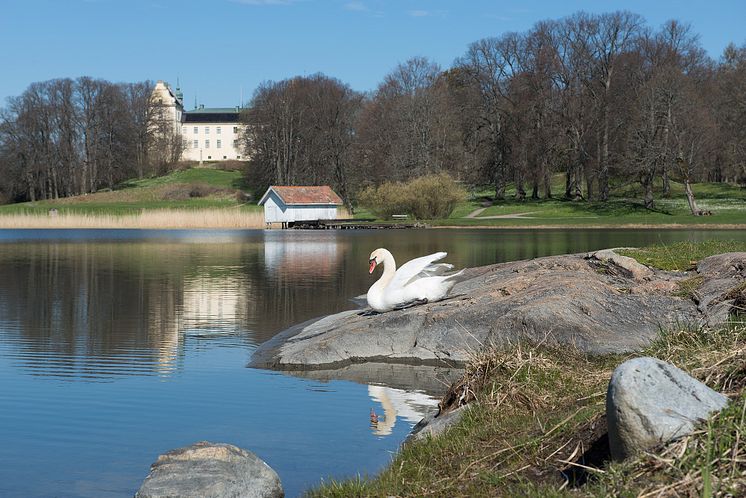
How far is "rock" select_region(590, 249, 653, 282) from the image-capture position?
16219 mm

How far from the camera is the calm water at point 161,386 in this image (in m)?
9.38

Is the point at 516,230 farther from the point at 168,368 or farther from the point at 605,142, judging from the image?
the point at 168,368

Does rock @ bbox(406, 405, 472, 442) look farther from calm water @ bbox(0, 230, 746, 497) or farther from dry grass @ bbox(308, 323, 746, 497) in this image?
calm water @ bbox(0, 230, 746, 497)

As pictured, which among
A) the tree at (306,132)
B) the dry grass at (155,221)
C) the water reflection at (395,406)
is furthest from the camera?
the tree at (306,132)

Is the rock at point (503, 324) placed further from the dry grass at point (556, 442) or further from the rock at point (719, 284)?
the dry grass at point (556, 442)

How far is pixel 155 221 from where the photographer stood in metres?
74.4

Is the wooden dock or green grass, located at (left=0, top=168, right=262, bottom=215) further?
green grass, located at (left=0, top=168, right=262, bottom=215)

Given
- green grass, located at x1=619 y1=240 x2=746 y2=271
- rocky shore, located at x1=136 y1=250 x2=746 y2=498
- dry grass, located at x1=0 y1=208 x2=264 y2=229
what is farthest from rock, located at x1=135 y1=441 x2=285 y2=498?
dry grass, located at x1=0 y1=208 x2=264 y2=229

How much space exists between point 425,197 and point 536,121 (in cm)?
1507

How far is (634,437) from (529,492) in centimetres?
75

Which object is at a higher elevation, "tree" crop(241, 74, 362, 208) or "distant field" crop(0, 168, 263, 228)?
"tree" crop(241, 74, 362, 208)

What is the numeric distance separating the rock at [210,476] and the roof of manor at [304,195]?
7500cm

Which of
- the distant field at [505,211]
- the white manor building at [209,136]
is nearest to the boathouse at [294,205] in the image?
the distant field at [505,211]

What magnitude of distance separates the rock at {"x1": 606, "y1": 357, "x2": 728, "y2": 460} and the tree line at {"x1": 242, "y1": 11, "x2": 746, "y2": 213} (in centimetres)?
6503
